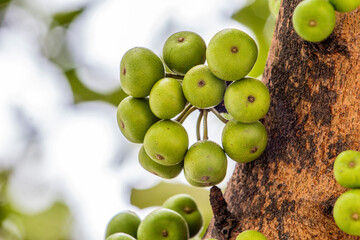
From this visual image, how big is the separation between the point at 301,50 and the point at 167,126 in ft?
1.58

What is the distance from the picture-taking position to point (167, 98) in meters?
1.63

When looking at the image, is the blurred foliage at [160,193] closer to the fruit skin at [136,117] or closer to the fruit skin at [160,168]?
the fruit skin at [160,168]

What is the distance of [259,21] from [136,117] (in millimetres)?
2068

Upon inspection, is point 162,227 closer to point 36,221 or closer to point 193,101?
point 193,101

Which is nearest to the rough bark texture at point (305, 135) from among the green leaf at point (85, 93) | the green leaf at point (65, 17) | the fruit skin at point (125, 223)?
the fruit skin at point (125, 223)

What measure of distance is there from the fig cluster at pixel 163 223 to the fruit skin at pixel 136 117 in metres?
0.29

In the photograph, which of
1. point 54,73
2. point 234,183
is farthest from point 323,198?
point 54,73

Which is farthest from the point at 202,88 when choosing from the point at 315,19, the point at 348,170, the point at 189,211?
the point at 189,211

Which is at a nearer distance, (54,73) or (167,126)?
(167,126)

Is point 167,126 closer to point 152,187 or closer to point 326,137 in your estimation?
point 326,137

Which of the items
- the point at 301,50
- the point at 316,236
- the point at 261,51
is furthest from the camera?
the point at 261,51

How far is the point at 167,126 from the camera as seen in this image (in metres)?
1.67

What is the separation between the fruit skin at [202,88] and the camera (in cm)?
160

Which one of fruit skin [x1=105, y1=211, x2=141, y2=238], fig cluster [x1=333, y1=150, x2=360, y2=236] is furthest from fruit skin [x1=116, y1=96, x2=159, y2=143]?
fig cluster [x1=333, y1=150, x2=360, y2=236]
